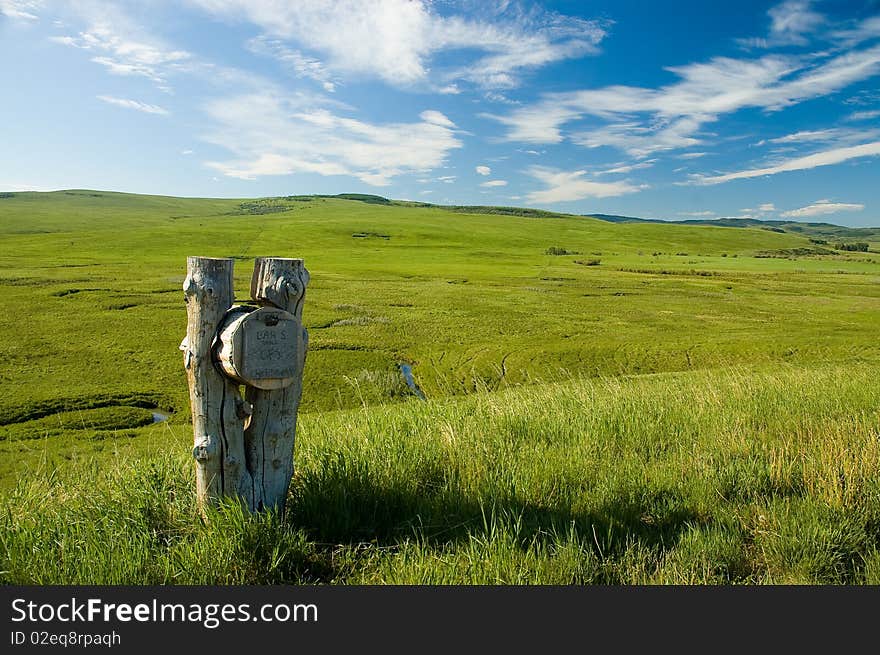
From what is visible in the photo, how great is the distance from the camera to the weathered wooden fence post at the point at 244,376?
13.9 feet

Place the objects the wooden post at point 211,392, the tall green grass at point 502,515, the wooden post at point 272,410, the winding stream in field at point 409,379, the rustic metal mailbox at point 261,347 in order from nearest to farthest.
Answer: the tall green grass at point 502,515 < the rustic metal mailbox at point 261,347 < the wooden post at point 211,392 < the wooden post at point 272,410 < the winding stream in field at point 409,379

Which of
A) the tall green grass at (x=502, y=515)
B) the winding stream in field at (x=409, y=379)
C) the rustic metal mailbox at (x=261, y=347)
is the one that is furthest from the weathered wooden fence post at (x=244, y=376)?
the winding stream in field at (x=409, y=379)

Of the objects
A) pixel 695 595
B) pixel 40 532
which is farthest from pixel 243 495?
pixel 695 595

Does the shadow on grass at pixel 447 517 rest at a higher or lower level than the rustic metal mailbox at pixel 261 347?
lower

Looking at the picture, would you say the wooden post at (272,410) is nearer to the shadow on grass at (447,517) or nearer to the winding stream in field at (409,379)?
the shadow on grass at (447,517)

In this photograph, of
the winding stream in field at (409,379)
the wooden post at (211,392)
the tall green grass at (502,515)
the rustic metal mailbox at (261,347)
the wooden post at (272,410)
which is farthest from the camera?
the winding stream in field at (409,379)

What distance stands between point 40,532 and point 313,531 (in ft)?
6.03

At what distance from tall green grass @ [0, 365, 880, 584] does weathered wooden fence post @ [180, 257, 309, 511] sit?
288mm

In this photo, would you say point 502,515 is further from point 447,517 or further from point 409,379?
point 409,379

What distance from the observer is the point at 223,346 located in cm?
420

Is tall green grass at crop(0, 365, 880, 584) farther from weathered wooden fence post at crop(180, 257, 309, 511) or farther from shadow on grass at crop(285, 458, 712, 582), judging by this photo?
weathered wooden fence post at crop(180, 257, 309, 511)

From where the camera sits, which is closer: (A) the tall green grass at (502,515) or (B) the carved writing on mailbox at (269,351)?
(A) the tall green grass at (502,515)

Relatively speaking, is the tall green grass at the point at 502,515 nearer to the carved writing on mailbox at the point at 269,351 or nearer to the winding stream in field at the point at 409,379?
the carved writing on mailbox at the point at 269,351

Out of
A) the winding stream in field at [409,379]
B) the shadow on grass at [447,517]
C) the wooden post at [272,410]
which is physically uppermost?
the wooden post at [272,410]
